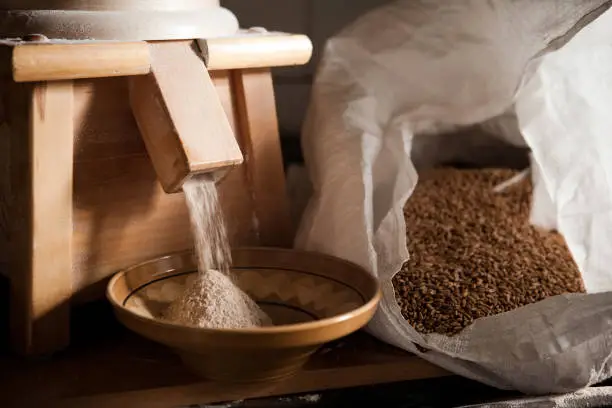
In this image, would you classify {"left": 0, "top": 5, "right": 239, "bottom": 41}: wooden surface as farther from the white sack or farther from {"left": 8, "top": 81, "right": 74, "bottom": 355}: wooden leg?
the white sack

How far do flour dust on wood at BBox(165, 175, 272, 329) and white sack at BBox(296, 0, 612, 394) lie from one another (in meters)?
0.10

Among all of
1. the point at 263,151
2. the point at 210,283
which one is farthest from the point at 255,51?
the point at 210,283

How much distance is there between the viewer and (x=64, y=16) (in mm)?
573

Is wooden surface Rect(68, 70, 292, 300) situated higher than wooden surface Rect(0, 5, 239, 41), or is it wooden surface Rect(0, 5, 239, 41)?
wooden surface Rect(0, 5, 239, 41)

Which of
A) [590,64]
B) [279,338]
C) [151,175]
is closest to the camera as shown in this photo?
[279,338]

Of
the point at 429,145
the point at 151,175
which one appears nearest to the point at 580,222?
the point at 429,145

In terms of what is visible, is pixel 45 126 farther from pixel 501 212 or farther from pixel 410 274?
pixel 501 212

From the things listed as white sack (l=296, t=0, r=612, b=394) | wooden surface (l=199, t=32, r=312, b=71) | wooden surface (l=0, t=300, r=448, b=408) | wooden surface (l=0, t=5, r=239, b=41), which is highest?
wooden surface (l=0, t=5, r=239, b=41)

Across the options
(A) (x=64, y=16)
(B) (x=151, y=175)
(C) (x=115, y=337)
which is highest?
(A) (x=64, y=16)

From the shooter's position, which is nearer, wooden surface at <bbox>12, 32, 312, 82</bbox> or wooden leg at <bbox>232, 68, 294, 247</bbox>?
wooden surface at <bbox>12, 32, 312, 82</bbox>

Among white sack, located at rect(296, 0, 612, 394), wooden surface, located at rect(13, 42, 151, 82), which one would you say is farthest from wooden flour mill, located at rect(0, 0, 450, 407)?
white sack, located at rect(296, 0, 612, 394)

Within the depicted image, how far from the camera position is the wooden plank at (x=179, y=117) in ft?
1.84

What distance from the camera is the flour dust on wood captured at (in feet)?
1.86

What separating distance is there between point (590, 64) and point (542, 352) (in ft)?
1.07
